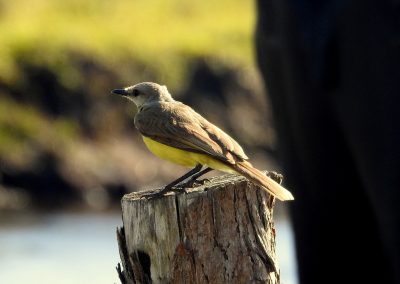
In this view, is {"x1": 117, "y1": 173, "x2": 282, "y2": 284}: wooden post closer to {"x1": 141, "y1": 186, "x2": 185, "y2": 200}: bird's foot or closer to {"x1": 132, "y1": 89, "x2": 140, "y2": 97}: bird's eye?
{"x1": 141, "y1": 186, "x2": 185, "y2": 200}: bird's foot

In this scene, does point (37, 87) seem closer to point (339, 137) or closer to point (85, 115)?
point (85, 115)

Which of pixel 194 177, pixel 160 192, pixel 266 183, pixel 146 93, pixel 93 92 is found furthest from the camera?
pixel 93 92

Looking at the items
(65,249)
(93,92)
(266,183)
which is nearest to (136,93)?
(266,183)

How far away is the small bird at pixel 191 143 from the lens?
22.9 feet

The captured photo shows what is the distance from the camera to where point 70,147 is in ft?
92.2

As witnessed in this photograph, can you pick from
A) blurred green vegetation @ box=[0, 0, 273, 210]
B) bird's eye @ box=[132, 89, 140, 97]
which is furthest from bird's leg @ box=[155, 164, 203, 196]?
blurred green vegetation @ box=[0, 0, 273, 210]

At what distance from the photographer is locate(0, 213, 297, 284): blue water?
19828 mm

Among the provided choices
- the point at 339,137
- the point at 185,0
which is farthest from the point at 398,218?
the point at 185,0

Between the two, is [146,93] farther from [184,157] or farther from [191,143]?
[191,143]

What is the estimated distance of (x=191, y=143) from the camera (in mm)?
7305

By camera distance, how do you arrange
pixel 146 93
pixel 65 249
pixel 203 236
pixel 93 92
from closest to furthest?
pixel 203 236 → pixel 146 93 → pixel 65 249 → pixel 93 92

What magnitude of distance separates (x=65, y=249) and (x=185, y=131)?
15723mm

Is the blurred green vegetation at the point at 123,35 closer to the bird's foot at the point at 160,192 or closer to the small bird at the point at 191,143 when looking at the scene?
the small bird at the point at 191,143

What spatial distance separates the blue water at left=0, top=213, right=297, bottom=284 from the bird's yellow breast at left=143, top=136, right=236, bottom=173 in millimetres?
10380
